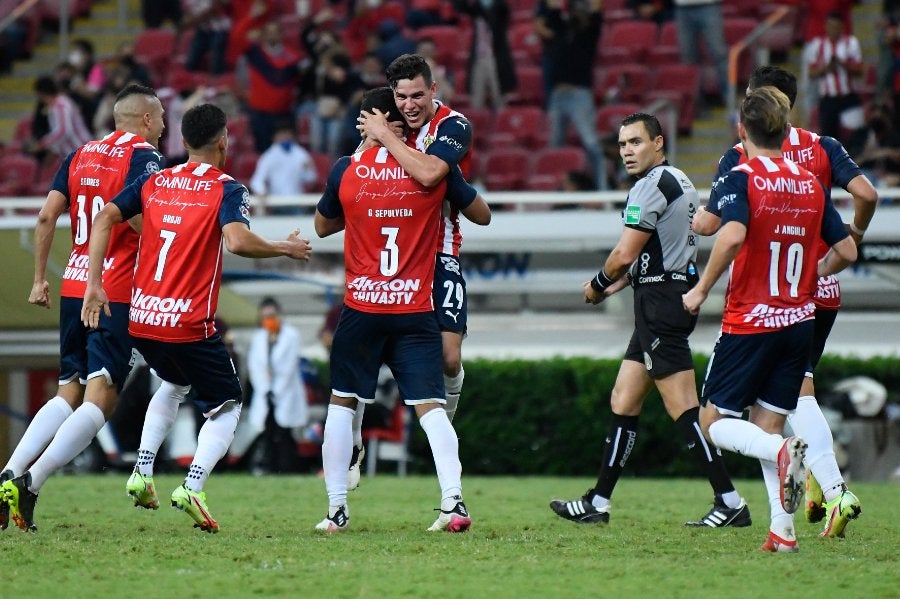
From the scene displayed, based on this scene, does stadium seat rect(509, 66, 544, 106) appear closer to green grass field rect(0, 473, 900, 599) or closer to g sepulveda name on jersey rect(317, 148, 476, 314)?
green grass field rect(0, 473, 900, 599)

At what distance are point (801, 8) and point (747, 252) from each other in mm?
13116

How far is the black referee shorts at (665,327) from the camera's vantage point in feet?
27.4

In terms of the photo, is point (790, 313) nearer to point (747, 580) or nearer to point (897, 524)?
point (747, 580)

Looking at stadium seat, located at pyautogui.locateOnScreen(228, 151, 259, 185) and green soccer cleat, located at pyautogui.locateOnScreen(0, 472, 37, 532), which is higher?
stadium seat, located at pyautogui.locateOnScreen(228, 151, 259, 185)

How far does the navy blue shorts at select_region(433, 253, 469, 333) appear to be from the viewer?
809 centimetres

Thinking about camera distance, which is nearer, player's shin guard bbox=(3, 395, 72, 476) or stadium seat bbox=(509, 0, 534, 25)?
player's shin guard bbox=(3, 395, 72, 476)

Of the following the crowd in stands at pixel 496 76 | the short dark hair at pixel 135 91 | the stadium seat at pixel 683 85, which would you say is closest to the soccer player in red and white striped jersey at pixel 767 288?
the short dark hair at pixel 135 91

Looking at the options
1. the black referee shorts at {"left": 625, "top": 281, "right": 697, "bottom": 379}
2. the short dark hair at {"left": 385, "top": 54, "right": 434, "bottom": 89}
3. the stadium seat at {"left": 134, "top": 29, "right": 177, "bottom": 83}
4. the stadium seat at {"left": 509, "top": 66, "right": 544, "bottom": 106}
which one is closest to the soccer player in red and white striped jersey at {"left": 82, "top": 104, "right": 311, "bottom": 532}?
the short dark hair at {"left": 385, "top": 54, "right": 434, "bottom": 89}

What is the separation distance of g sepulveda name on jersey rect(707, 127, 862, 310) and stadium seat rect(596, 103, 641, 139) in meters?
9.40

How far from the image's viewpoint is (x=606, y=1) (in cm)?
2031

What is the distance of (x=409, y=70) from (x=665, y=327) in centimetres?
215

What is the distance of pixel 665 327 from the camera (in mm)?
8367

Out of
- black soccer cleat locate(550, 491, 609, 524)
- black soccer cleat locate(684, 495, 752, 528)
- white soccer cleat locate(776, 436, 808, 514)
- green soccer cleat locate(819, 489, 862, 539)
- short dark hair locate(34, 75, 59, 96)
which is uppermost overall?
short dark hair locate(34, 75, 59, 96)

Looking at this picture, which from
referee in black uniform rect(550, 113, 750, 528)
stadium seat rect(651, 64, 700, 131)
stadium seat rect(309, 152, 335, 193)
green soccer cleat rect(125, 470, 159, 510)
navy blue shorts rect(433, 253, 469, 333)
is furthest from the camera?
stadium seat rect(651, 64, 700, 131)
